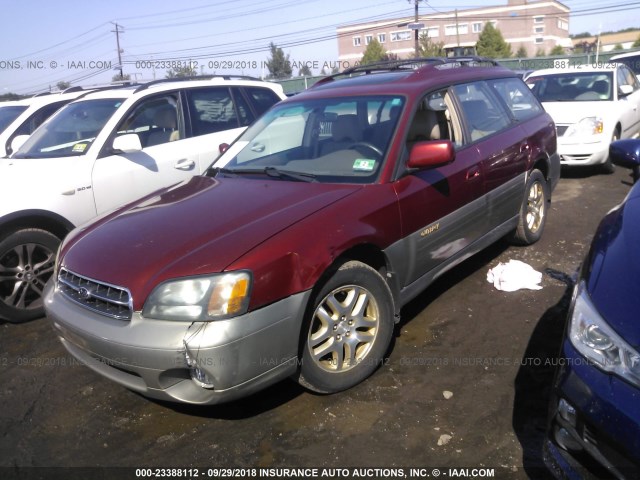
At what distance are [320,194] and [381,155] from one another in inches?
21.7

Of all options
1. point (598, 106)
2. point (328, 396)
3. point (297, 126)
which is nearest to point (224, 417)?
point (328, 396)

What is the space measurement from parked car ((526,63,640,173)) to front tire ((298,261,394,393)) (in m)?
5.88

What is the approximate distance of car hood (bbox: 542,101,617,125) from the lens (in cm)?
845

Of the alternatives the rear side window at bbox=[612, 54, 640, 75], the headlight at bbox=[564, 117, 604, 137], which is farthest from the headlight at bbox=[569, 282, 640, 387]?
the rear side window at bbox=[612, 54, 640, 75]

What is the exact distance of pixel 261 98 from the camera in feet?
22.3

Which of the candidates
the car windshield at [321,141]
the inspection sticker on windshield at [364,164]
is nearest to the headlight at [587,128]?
the car windshield at [321,141]

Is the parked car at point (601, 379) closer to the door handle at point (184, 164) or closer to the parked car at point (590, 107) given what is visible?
the door handle at point (184, 164)

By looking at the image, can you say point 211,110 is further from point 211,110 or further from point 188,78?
point 188,78

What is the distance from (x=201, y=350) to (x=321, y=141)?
1960 millimetres

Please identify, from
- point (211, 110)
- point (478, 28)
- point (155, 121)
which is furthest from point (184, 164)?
point (478, 28)

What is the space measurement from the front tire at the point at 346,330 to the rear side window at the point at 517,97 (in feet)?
8.74

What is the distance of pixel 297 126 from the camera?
14.0ft

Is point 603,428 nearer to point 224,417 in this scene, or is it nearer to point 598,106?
point 224,417

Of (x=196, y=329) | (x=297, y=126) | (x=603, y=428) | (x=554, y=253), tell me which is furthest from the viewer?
(x=554, y=253)
